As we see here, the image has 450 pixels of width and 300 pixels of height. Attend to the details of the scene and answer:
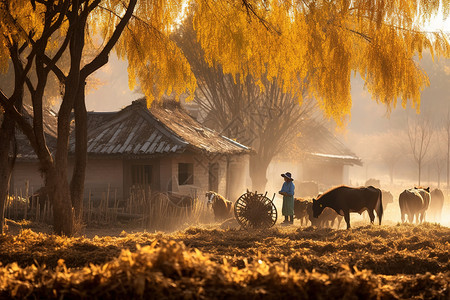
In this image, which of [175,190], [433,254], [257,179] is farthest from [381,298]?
[257,179]

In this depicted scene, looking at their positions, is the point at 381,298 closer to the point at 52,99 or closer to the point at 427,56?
the point at 52,99

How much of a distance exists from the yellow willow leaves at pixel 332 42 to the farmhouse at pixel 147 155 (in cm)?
909

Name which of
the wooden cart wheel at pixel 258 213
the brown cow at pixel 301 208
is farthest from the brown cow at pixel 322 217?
the wooden cart wheel at pixel 258 213

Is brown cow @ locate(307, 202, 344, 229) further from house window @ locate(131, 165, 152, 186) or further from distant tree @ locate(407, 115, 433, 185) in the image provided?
distant tree @ locate(407, 115, 433, 185)

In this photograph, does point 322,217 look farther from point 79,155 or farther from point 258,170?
point 258,170

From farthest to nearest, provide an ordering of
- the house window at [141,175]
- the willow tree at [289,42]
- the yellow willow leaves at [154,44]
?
1. the house window at [141,175]
2. the yellow willow leaves at [154,44]
3. the willow tree at [289,42]

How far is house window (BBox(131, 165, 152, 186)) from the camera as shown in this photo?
2319 cm

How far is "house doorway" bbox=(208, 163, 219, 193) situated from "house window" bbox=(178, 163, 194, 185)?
5.79 feet

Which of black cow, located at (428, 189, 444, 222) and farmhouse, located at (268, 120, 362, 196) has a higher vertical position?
farmhouse, located at (268, 120, 362, 196)

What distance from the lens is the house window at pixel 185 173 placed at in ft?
77.3

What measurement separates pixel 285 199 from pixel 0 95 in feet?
32.4

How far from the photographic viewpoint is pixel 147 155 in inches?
856

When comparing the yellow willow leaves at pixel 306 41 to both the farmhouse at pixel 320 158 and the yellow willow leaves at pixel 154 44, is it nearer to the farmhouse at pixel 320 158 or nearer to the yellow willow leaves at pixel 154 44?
the yellow willow leaves at pixel 154 44

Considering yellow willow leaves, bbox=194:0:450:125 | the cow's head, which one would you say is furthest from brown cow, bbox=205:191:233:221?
yellow willow leaves, bbox=194:0:450:125
